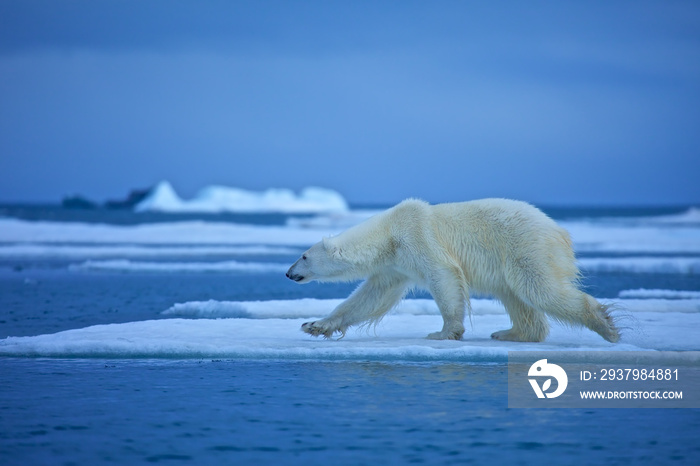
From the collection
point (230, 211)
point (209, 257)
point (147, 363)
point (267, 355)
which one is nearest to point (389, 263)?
point (267, 355)

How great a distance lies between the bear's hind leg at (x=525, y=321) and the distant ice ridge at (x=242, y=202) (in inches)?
4003

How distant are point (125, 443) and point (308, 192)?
112 m

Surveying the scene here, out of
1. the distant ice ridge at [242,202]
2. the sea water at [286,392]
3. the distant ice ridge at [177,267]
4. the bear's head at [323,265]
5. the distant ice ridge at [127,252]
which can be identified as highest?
the distant ice ridge at [242,202]

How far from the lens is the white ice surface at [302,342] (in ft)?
21.7

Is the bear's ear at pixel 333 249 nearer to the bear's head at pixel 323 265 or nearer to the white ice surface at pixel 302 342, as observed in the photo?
the bear's head at pixel 323 265

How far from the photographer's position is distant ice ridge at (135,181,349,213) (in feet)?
350

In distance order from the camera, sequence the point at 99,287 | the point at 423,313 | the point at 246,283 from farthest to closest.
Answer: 1. the point at 246,283
2. the point at 99,287
3. the point at 423,313

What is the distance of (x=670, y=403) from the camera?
5125 mm

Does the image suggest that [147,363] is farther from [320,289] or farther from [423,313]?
[320,289]

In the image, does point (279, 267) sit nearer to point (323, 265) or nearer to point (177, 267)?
point (177, 267)

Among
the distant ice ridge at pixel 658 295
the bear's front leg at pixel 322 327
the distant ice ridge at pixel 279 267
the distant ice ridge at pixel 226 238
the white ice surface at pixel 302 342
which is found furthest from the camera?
the distant ice ridge at pixel 226 238

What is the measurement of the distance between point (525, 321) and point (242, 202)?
10504cm

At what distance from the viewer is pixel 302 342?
7.16 meters

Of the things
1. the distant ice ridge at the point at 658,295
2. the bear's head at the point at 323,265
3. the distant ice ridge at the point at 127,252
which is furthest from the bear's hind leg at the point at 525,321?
the distant ice ridge at the point at 127,252
